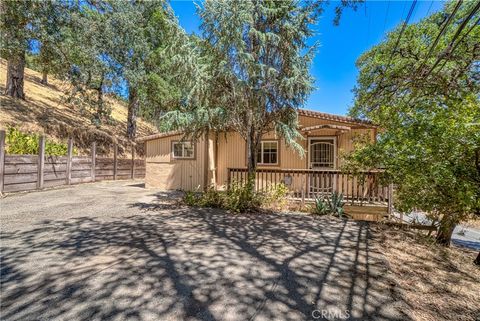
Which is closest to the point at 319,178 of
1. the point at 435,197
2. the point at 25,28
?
the point at 435,197

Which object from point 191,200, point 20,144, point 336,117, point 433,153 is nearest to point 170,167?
point 191,200

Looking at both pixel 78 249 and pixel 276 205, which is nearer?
pixel 78 249

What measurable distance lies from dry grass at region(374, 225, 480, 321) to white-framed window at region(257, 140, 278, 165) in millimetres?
6126

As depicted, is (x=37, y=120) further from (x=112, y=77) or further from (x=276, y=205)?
(x=276, y=205)

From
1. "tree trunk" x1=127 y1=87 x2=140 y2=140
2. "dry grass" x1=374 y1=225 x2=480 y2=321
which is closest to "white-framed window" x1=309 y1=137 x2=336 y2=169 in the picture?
"dry grass" x1=374 y1=225 x2=480 y2=321

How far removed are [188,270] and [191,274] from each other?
126 mm

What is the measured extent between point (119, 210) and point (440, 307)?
7.14 m

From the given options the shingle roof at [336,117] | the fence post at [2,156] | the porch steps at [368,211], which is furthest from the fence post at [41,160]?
the porch steps at [368,211]

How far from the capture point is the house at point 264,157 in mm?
8680

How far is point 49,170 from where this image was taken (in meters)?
9.69

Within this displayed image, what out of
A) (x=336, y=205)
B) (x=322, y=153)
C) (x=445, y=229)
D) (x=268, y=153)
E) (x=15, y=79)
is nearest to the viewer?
(x=445, y=229)

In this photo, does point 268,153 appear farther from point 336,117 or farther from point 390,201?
point 390,201

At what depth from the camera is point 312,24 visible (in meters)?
7.17

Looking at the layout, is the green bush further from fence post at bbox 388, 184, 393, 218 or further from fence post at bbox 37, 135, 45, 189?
fence post at bbox 37, 135, 45, 189
